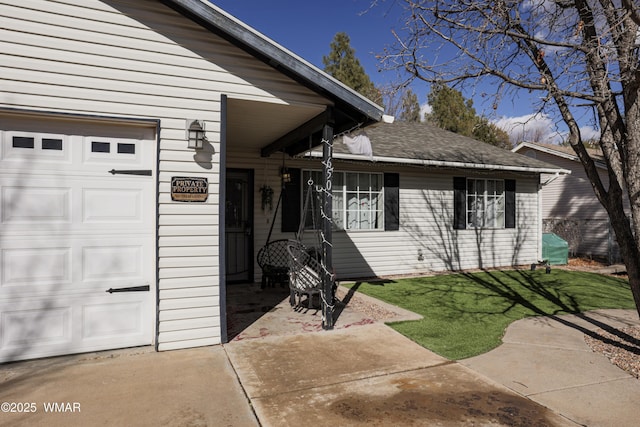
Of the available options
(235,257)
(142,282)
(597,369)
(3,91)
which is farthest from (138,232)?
(597,369)

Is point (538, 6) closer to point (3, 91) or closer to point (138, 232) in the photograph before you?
point (138, 232)

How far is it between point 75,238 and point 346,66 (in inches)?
728

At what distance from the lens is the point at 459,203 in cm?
976

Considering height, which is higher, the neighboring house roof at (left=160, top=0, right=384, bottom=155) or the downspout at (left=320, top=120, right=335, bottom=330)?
the neighboring house roof at (left=160, top=0, right=384, bottom=155)

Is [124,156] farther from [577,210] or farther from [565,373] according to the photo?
[577,210]

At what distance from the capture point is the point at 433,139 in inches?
447

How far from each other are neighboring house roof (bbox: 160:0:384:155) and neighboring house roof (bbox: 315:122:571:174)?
10.2ft

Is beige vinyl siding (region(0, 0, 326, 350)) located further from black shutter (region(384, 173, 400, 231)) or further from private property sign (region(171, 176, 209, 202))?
black shutter (region(384, 173, 400, 231))

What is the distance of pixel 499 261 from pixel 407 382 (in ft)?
27.1

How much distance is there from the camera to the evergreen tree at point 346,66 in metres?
19.7

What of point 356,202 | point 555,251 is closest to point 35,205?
point 356,202

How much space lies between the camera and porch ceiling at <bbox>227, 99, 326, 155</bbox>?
4.66 metres

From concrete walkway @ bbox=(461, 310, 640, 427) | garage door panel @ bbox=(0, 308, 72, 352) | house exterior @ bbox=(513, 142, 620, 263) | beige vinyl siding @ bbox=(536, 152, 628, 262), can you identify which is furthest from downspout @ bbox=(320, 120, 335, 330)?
beige vinyl siding @ bbox=(536, 152, 628, 262)

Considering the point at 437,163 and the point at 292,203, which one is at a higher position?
the point at 437,163
